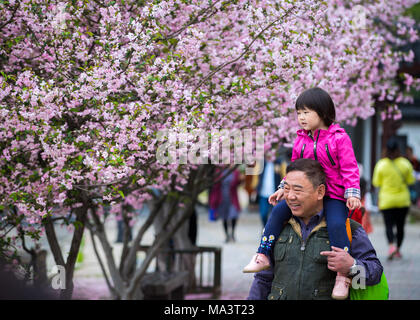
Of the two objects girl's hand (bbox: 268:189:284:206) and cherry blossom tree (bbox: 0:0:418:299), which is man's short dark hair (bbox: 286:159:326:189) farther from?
cherry blossom tree (bbox: 0:0:418:299)

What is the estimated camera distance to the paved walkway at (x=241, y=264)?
342 inches

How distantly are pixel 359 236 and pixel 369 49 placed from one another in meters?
3.49

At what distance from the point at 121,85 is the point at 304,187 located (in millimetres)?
2054

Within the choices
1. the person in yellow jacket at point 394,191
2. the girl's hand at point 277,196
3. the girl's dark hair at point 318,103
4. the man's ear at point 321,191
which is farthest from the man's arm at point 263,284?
the person in yellow jacket at point 394,191

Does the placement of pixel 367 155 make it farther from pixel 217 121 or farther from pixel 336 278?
pixel 336 278

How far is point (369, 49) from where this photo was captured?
20.9 feet

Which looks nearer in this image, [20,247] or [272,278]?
[272,278]

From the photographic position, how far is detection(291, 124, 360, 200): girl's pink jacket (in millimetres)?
3361

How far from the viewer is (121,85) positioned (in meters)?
4.77

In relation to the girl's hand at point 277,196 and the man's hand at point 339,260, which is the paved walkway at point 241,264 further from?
the man's hand at point 339,260

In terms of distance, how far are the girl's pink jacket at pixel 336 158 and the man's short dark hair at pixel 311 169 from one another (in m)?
0.14

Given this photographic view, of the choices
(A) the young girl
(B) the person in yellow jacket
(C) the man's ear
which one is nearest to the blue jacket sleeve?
(A) the young girl
